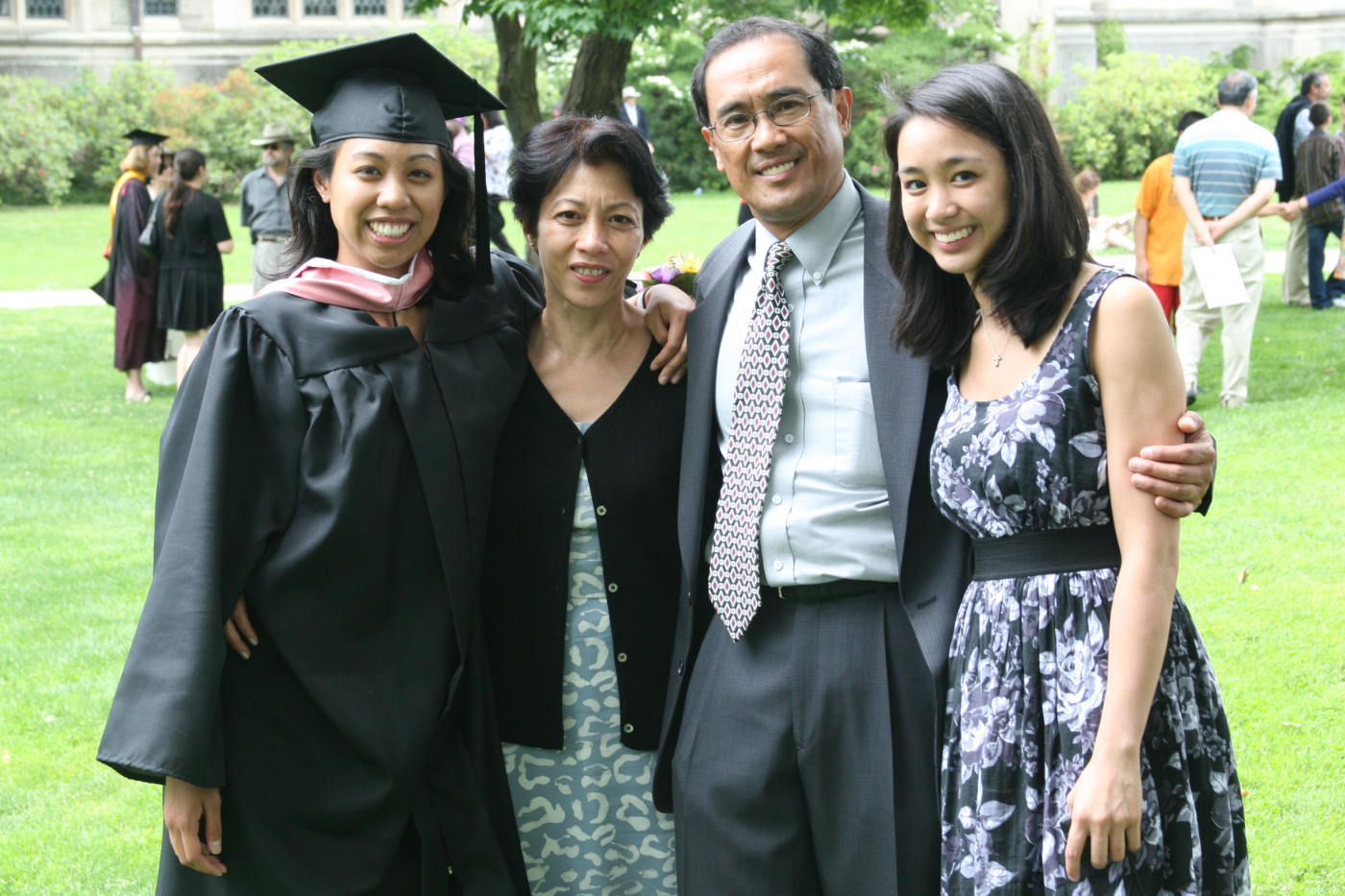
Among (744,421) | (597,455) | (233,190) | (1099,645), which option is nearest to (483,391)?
(597,455)

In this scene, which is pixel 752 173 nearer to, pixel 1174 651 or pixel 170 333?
pixel 1174 651

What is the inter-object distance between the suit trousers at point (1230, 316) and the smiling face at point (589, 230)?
674 cm

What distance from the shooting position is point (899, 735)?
2752 mm

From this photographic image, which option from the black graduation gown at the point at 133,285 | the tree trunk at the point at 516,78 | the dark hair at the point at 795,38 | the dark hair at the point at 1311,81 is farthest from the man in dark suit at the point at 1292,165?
the dark hair at the point at 795,38

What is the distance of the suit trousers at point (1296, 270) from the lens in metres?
13.0

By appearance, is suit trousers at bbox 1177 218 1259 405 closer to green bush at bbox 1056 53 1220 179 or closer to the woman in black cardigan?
the woman in black cardigan

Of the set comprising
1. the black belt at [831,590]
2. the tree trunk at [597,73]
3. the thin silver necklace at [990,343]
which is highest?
the tree trunk at [597,73]

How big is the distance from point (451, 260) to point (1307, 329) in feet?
34.0

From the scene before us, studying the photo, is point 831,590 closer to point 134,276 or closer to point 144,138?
point 134,276

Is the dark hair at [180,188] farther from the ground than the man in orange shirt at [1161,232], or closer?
farther from the ground

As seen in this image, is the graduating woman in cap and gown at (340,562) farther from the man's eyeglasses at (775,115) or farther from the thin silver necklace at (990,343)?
the thin silver necklace at (990,343)

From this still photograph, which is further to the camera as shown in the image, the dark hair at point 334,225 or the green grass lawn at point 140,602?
the green grass lawn at point 140,602

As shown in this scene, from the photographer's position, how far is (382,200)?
9.61 feet

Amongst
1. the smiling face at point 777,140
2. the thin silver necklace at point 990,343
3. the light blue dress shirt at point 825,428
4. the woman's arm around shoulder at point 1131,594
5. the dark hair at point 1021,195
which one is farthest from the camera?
the smiling face at point 777,140
